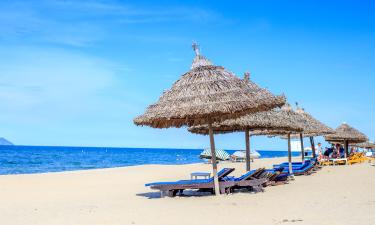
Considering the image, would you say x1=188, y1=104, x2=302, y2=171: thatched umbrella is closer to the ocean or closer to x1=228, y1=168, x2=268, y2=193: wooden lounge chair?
x1=228, y1=168, x2=268, y2=193: wooden lounge chair

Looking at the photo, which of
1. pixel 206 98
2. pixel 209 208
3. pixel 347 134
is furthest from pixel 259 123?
pixel 347 134

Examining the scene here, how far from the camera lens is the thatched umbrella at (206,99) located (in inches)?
338

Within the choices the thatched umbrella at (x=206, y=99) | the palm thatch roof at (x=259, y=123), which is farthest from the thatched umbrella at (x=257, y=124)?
the thatched umbrella at (x=206, y=99)

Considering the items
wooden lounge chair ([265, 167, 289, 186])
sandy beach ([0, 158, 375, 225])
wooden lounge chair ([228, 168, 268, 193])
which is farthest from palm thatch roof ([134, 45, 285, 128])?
wooden lounge chair ([265, 167, 289, 186])

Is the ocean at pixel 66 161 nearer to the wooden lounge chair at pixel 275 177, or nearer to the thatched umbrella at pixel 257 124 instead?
the thatched umbrella at pixel 257 124

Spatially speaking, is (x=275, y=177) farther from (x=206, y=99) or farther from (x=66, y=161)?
(x=66, y=161)

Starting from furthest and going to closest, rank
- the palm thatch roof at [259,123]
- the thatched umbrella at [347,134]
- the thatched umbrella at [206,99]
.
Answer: the thatched umbrella at [347,134] < the palm thatch roof at [259,123] < the thatched umbrella at [206,99]

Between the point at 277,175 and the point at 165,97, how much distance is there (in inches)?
158

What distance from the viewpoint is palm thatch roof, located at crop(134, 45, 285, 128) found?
28.1ft

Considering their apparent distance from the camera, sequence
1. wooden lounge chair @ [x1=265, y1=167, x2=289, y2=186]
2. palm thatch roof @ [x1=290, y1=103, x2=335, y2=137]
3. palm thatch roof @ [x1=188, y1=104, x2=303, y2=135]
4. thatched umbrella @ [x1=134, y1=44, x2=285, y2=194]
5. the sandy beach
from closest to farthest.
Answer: the sandy beach < thatched umbrella @ [x1=134, y1=44, x2=285, y2=194] < wooden lounge chair @ [x1=265, y1=167, x2=289, y2=186] < palm thatch roof @ [x1=188, y1=104, x2=303, y2=135] < palm thatch roof @ [x1=290, y1=103, x2=335, y2=137]

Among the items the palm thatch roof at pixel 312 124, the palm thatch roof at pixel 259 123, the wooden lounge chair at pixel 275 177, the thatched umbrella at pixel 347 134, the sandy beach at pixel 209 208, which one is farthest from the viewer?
the thatched umbrella at pixel 347 134

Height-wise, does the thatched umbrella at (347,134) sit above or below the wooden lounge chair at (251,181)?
above

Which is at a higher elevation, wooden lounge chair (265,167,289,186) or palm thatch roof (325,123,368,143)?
palm thatch roof (325,123,368,143)

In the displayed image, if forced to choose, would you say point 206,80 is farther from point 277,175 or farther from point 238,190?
point 277,175
